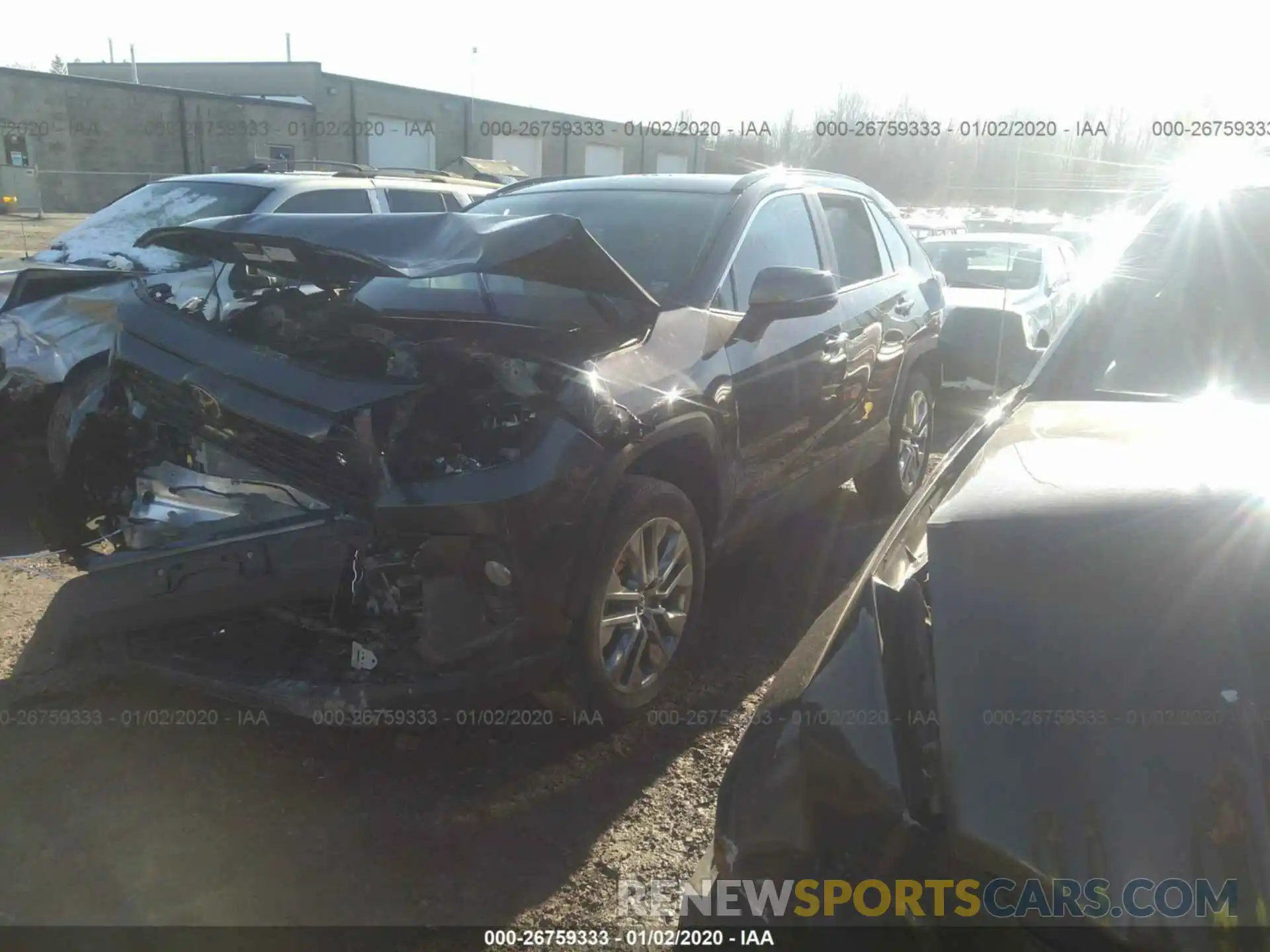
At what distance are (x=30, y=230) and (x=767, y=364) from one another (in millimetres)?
22519

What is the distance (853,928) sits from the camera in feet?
5.04

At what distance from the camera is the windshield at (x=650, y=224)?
3838 mm

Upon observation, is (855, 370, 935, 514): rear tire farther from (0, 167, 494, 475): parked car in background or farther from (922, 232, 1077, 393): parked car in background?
(0, 167, 494, 475): parked car in background

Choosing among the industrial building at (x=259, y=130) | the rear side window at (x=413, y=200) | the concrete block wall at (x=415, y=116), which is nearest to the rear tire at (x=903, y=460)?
the rear side window at (x=413, y=200)

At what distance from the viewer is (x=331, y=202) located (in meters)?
7.77

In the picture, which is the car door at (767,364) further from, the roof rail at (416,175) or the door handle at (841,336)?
the roof rail at (416,175)

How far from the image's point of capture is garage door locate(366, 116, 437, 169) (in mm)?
34031

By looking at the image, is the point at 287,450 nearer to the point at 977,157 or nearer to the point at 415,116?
the point at 977,157

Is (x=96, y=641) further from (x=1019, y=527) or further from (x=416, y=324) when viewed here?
(x=1019, y=527)

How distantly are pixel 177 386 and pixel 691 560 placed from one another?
6.05 ft

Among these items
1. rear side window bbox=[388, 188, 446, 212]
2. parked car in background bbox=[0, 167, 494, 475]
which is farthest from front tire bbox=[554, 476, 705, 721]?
rear side window bbox=[388, 188, 446, 212]

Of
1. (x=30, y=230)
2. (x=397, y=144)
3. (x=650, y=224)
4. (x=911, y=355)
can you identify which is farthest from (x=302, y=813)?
(x=397, y=144)

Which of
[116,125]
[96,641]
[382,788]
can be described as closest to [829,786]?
[382,788]

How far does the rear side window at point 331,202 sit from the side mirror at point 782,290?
4462 mm
